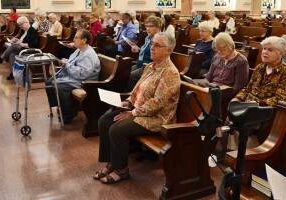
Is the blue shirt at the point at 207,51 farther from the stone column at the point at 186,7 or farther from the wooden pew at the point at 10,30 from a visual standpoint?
the stone column at the point at 186,7

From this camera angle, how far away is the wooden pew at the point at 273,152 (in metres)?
2.37

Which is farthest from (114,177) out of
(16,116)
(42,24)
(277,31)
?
(42,24)

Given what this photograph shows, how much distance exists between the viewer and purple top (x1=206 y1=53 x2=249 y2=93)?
4219 millimetres

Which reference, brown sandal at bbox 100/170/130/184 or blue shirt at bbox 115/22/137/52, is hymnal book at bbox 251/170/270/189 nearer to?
brown sandal at bbox 100/170/130/184

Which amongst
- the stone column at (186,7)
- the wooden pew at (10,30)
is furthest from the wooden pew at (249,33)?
the stone column at (186,7)

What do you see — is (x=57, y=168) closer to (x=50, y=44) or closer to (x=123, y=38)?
(x=123, y=38)

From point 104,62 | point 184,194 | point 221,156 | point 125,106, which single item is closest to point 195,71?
point 104,62

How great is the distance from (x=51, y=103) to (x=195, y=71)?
185 centimetres

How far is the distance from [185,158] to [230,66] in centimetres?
144

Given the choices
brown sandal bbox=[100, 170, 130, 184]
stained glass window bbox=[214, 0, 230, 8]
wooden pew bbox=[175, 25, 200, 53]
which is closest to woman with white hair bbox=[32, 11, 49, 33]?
wooden pew bbox=[175, 25, 200, 53]

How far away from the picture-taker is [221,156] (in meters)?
1.75

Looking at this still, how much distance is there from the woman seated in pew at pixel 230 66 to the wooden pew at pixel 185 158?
0.96 metres

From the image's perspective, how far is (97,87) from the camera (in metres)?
4.79

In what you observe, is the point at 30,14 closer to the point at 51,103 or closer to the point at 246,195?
the point at 51,103
